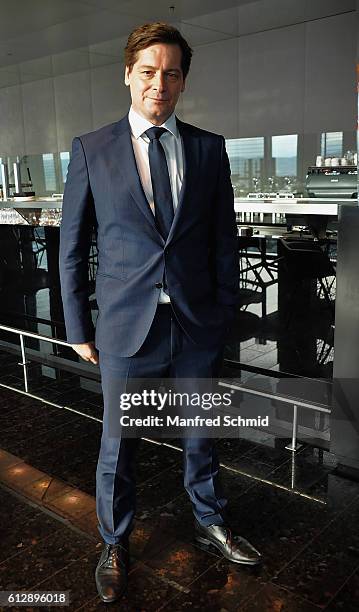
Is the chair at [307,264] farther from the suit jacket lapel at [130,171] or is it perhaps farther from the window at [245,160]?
the window at [245,160]

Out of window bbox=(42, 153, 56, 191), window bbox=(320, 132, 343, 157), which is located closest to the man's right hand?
window bbox=(320, 132, 343, 157)

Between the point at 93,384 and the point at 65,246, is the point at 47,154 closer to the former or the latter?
the point at 93,384

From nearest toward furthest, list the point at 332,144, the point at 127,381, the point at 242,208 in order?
the point at 127,381
the point at 242,208
the point at 332,144

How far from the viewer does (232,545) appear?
1.82 meters

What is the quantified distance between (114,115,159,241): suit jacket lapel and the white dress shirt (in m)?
0.04

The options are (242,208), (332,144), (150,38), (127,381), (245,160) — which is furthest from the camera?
(245,160)

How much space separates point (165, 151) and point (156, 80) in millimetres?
194

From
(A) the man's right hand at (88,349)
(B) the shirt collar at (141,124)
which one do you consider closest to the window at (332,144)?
(B) the shirt collar at (141,124)

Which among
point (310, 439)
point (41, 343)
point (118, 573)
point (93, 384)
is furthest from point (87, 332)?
point (41, 343)

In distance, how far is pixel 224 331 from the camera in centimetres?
176

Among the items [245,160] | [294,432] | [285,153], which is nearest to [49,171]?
[245,160]

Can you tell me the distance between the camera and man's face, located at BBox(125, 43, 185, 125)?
1.48 m

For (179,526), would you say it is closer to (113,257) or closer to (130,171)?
(113,257)

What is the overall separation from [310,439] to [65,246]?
1.67m
